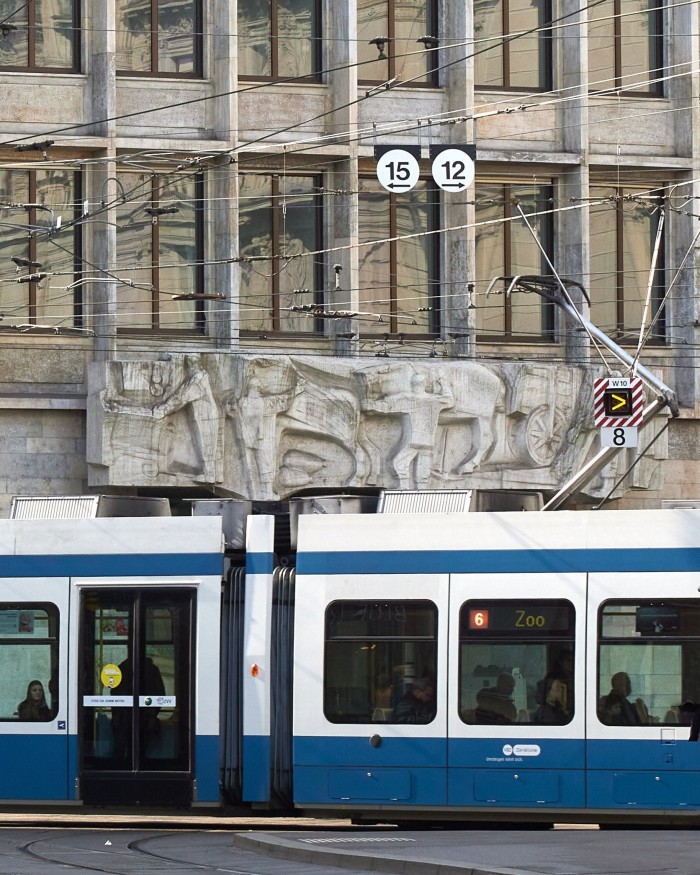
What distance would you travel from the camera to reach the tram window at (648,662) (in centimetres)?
1628

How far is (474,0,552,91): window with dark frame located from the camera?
32.5 m

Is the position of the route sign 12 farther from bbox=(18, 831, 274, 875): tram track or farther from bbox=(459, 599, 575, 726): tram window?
bbox=(18, 831, 274, 875): tram track

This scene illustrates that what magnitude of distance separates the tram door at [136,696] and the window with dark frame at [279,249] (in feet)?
45.8

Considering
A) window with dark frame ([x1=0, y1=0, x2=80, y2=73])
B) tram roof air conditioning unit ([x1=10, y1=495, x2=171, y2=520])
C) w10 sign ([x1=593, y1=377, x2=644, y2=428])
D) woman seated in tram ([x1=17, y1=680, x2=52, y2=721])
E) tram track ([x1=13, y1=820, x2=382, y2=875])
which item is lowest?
tram track ([x1=13, y1=820, x2=382, y2=875])

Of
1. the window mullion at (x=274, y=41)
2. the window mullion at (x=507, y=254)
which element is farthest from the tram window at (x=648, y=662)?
the window mullion at (x=274, y=41)

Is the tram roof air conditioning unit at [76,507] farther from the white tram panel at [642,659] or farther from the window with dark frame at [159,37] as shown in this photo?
the window with dark frame at [159,37]

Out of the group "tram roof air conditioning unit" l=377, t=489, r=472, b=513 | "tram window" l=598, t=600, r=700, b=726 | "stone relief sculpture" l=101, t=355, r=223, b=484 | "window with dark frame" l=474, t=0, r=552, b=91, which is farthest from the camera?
"window with dark frame" l=474, t=0, r=552, b=91

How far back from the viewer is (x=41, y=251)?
1209 inches

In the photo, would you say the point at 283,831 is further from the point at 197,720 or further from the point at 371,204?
the point at 371,204

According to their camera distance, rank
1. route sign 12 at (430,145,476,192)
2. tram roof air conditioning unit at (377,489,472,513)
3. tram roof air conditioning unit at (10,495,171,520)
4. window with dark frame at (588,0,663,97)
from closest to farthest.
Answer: tram roof air conditioning unit at (377,489,472,513)
tram roof air conditioning unit at (10,495,171,520)
route sign 12 at (430,145,476,192)
window with dark frame at (588,0,663,97)

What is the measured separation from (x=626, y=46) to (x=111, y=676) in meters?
19.0

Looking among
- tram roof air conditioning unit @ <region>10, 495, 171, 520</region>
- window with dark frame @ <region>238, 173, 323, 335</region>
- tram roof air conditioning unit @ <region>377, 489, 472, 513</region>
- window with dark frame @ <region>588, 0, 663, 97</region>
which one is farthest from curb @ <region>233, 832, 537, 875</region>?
window with dark frame @ <region>588, 0, 663, 97</region>

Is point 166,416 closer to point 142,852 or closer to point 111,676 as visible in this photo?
point 111,676

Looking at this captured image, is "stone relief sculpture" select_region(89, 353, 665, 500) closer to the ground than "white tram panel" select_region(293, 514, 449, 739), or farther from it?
farther from it
